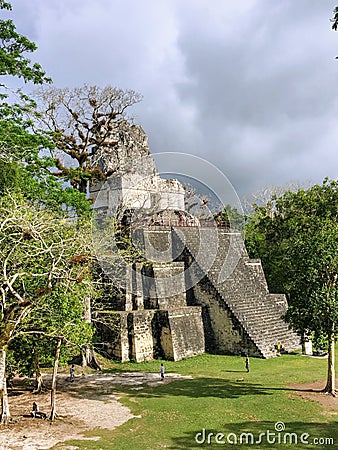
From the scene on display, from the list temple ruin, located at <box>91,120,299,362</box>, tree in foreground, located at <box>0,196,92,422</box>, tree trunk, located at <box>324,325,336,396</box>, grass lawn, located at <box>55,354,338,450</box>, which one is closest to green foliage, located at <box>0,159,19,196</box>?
tree in foreground, located at <box>0,196,92,422</box>

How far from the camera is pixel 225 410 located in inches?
375

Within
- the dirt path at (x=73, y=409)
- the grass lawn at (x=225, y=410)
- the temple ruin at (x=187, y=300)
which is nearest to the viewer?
the grass lawn at (x=225, y=410)

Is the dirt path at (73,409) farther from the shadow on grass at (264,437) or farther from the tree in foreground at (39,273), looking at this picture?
the shadow on grass at (264,437)

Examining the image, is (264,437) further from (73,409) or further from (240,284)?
(240,284)

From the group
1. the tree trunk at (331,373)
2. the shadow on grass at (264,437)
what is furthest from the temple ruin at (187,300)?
the shadow on grass at (264,437)

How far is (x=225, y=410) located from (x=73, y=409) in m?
3.70

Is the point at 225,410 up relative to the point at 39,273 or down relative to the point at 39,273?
down

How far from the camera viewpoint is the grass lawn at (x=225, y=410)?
7914 millimetres

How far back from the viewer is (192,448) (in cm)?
755

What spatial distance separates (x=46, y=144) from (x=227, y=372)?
30.7 ft

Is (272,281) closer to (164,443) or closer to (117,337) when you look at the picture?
(117,337)

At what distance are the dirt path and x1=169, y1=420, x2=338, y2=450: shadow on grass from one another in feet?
6.34

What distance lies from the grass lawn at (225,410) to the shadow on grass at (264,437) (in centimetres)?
2

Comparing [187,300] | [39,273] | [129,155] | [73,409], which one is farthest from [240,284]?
[129,155]
